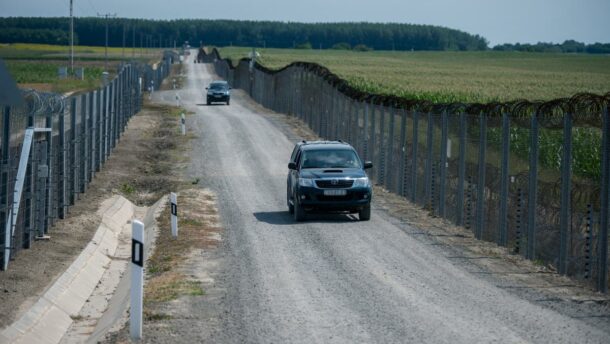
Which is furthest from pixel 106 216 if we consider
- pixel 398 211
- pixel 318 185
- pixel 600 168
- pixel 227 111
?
pixel 227 111

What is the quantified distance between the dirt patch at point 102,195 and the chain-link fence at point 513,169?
737 centimetres

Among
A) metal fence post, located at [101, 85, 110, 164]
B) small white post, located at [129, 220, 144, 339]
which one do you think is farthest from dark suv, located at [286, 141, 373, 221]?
small white post, located at [129, 220, 144, 339]

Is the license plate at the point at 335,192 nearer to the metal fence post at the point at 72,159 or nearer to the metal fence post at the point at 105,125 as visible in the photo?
the metal fence post at the point at 72,159

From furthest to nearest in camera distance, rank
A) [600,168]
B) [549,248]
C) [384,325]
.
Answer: [549,248], [600,168], [384,325]

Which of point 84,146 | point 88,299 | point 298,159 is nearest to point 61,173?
point 84,146

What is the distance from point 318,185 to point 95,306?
9136 mm

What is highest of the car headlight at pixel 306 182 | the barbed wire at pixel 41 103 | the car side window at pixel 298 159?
the barbed wire at pixel 41 103

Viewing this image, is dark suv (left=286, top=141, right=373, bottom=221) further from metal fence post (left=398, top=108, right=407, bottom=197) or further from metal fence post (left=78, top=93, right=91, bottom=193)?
metal fence post (left=78, top=93, right=91, bottom=193)

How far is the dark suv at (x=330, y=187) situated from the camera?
25500mm

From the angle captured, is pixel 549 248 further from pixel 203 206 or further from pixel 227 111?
pixel 227 111

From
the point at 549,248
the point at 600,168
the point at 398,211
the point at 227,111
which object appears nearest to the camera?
the point at 600,168

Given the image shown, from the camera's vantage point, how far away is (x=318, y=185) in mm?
25719

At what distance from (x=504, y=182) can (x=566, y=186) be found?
3501mm

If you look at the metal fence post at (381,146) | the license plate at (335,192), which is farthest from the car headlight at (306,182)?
the metal fence post at (381,146)
